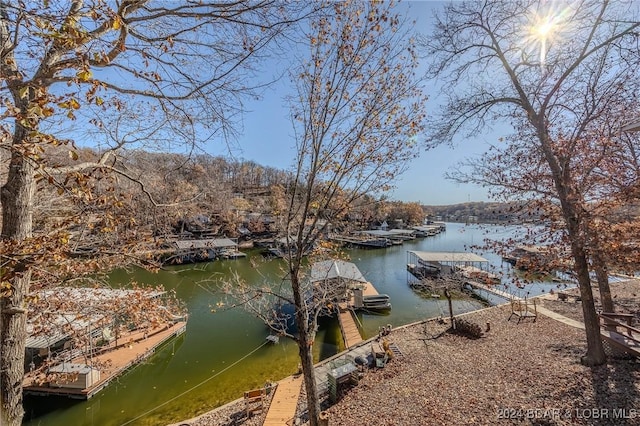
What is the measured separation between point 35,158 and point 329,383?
340 inches

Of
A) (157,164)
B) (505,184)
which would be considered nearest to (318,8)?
(157,164)

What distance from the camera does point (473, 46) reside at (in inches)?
286

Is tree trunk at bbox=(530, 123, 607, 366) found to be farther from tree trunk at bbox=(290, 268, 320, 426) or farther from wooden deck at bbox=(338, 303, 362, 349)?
wooden deck at bbox=(338, 303, 362, 349)

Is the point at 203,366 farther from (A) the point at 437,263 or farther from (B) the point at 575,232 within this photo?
(A) the point at 437,263

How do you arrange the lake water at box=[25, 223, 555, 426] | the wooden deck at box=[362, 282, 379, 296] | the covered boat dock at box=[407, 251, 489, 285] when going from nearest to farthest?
the lake water at box=[25, 223, 555, 426]
the wooden deck at box=[362, 282, 379, 296]
the covered boat dock at box=[407, 251, 489, 285]

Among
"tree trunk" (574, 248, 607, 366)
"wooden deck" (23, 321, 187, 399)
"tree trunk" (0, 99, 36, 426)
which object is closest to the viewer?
"tree trunk" (0, 99, 36, 426)

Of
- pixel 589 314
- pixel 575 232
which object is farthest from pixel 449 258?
pixel 575 232

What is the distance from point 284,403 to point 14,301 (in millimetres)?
7008

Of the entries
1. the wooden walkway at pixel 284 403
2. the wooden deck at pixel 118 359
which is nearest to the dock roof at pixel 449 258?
the wooden walkway at pixel 284 403

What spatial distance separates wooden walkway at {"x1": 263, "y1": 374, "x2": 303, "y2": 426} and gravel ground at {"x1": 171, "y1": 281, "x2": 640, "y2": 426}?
428mm

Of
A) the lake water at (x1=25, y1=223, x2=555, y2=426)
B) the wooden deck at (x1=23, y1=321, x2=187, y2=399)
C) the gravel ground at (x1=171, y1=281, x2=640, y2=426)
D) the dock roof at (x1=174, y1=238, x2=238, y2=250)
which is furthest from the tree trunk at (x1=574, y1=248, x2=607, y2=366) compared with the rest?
the wooden deck at (x1=23, y1=321, x2=187, y2=399)

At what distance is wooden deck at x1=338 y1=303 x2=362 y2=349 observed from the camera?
12.4m

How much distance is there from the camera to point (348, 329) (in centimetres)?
1363

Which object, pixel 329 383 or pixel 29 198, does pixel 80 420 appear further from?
pixel 29 198
